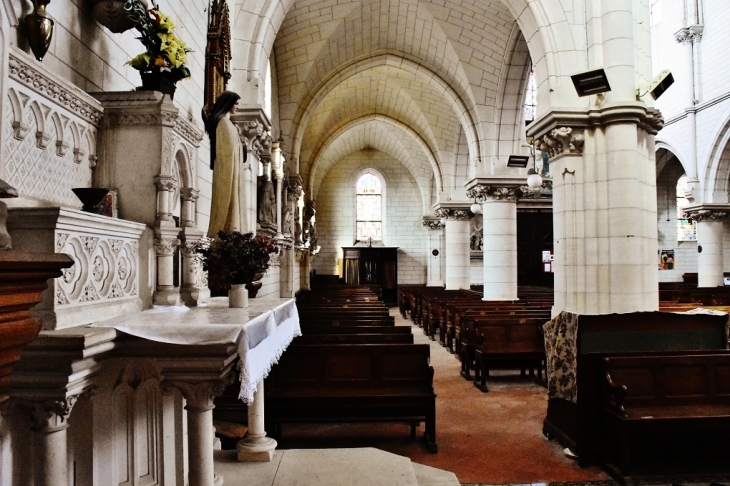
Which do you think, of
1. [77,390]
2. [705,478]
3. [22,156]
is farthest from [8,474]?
[705,478]

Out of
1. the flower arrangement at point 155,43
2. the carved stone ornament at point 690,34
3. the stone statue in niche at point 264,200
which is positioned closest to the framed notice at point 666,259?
the carved stone ornament at point 690,34

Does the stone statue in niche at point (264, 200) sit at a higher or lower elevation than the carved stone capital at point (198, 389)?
higher

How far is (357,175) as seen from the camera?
2412 centimetres

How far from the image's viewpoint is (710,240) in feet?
53.1

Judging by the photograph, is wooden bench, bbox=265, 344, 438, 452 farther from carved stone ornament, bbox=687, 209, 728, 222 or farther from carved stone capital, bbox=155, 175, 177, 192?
carved stone ornament, bbox=687, 209, 728, 222

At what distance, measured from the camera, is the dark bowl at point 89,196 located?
2500 mm

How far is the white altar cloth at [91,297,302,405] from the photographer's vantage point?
2.16 meters

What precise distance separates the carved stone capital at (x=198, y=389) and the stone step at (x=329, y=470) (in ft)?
4.24

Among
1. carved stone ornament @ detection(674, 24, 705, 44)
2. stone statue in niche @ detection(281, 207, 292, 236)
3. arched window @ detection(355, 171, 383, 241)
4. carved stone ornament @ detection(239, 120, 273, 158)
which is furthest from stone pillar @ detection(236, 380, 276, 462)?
arched window @ detection(355, 171, 383, 241)

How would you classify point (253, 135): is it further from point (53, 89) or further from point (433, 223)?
point (433, 223)

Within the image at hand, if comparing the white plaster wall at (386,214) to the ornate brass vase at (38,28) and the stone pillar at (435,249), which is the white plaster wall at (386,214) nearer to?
the stone pillar at (435,249)

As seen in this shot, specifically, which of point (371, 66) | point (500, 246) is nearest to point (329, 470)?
point (500, 246)

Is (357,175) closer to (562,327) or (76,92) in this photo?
(562,327)

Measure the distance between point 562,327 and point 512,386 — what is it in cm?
301
